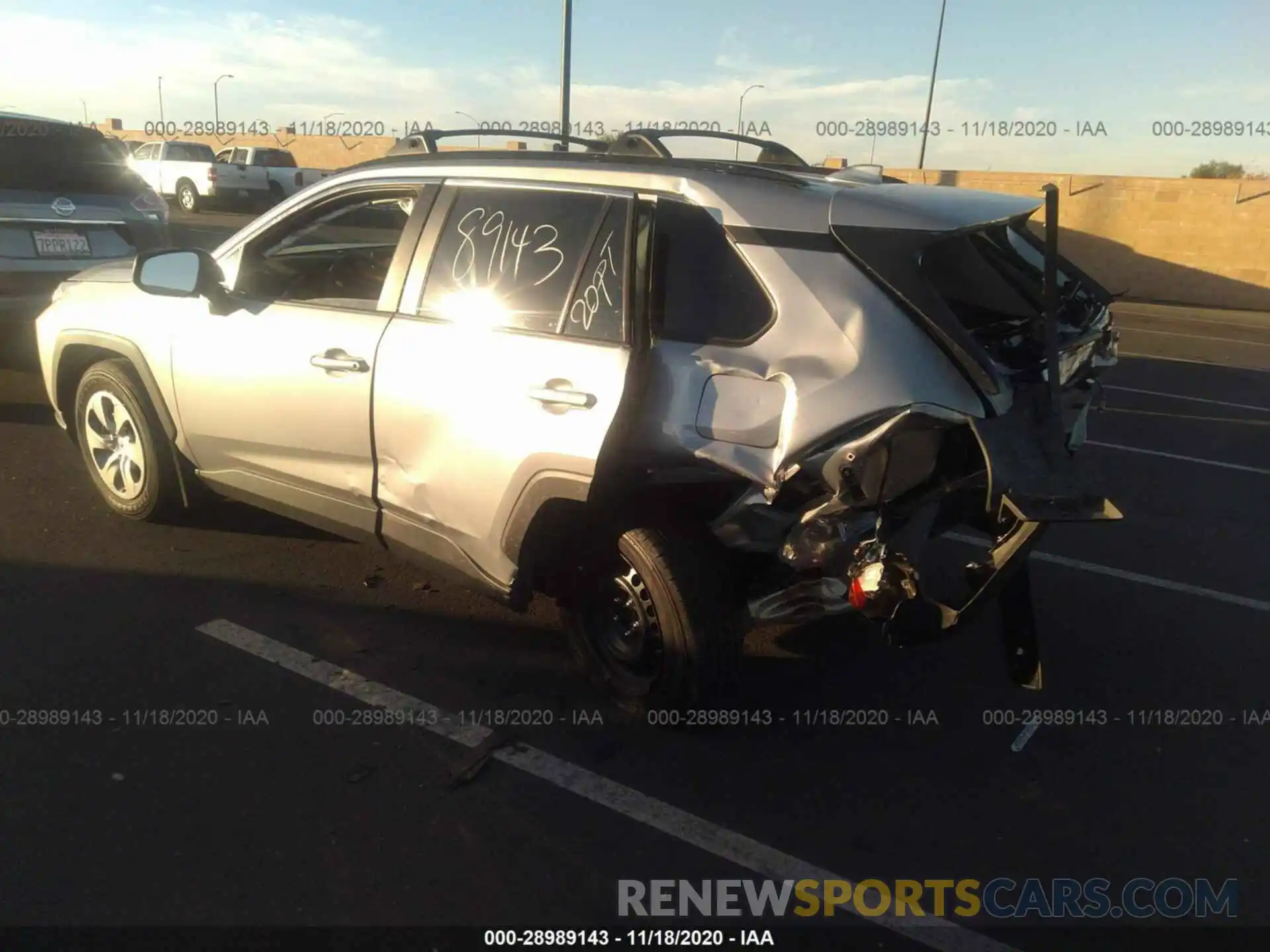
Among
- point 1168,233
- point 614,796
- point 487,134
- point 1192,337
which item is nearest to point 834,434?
point 614,796

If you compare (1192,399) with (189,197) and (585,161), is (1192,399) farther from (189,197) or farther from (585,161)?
(189,197)

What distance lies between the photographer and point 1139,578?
196 inches

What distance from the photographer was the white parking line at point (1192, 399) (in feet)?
30.6

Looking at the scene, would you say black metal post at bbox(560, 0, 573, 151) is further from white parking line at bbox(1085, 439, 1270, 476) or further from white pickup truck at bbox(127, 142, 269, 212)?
white pickup truck at bbox(127, 142, 269, 212)

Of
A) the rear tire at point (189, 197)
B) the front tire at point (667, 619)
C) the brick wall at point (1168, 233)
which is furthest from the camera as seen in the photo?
the rear tire at point (189, 197)

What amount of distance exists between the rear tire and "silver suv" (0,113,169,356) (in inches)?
834

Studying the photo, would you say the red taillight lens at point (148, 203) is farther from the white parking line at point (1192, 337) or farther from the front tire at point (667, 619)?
the white parking line at point (1192, 337)

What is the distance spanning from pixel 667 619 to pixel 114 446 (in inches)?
133

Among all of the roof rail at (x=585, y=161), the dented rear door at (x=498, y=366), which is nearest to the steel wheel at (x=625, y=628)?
the dented rear door at (x=498, y=366)

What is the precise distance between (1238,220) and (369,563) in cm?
2413

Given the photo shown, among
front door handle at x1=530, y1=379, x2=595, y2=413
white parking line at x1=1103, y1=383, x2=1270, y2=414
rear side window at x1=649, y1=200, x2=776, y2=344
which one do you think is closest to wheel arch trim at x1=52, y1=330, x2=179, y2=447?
front door handle at x1=530, y1=379, x2=595, y2=413

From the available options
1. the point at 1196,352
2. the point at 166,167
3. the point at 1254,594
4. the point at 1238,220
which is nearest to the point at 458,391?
the point at 1254,594

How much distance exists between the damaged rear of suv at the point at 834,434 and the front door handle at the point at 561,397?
0.15m

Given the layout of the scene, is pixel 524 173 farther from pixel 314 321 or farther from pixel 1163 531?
pixel 1163 531
